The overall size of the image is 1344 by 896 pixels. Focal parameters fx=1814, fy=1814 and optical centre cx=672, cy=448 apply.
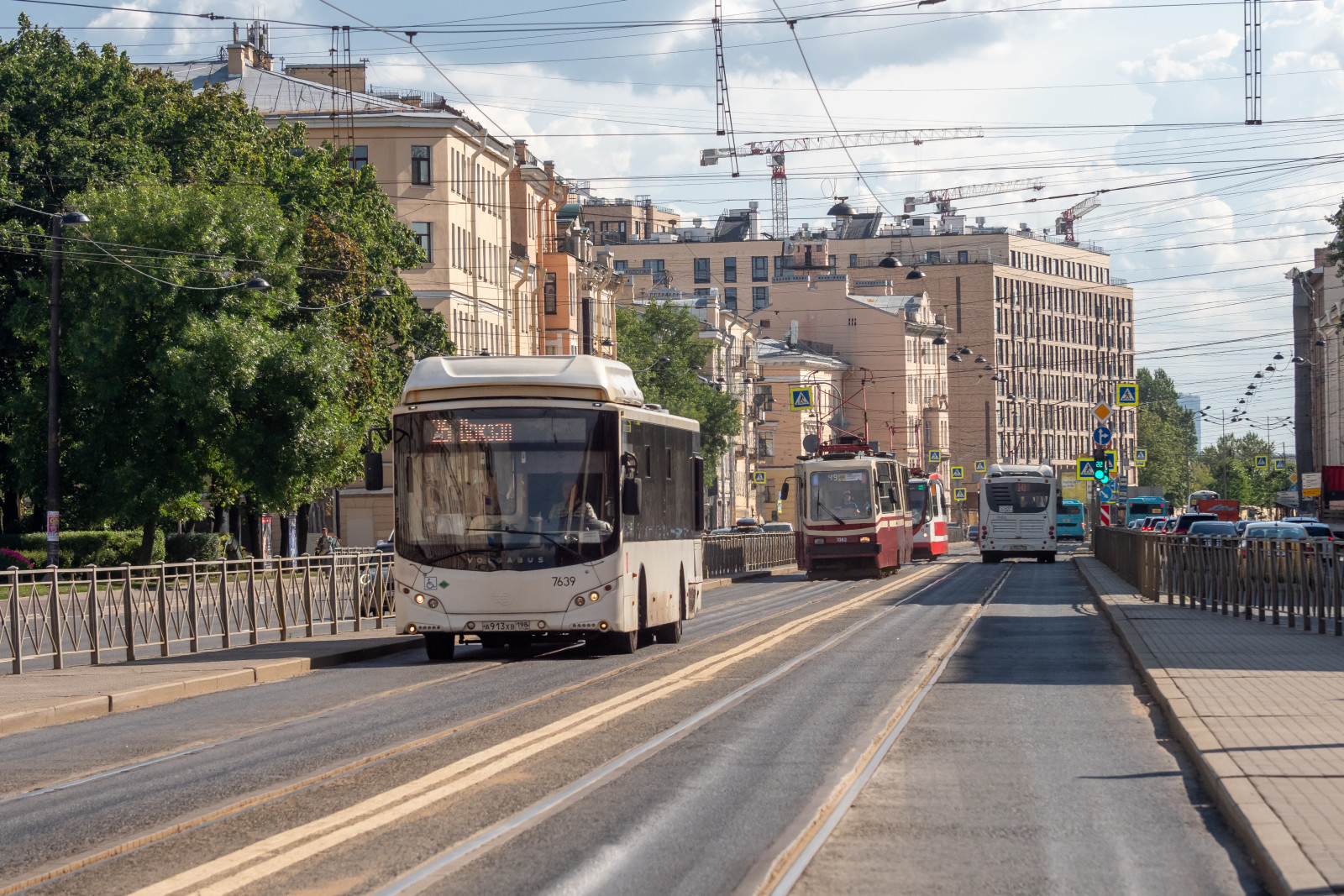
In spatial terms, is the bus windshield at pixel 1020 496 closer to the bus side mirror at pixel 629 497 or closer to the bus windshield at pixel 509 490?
the bus side mirror at pixel 629 497

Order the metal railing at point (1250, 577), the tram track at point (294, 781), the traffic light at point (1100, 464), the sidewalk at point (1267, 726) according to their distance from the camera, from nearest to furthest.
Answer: the sidewalk at point (1267, 726), the tram track at point (294, 781), the metal railing at point (1250, 577), the traffic light at point (1100, 464)

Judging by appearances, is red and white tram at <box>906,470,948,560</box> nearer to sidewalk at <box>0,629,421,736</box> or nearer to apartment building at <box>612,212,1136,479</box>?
sidewalk at <box>0,629,421,736</box>

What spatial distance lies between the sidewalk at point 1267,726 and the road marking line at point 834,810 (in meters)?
1.92

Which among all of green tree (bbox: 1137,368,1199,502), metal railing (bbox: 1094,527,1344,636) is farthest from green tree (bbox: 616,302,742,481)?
green tree (bbox: 1137,368,1199,502)

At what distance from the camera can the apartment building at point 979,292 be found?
498 ft

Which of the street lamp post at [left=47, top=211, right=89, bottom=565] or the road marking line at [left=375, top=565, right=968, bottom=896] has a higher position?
the street lamp post at [left=47, top=211, right=89, bottom=565]

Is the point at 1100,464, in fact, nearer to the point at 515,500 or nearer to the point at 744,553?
the point at 744,553

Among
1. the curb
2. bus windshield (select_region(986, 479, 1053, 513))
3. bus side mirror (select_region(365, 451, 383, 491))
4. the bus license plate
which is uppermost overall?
bus side mirror (select_region(365, 451, 383, 491))

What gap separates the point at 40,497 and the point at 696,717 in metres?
37.2

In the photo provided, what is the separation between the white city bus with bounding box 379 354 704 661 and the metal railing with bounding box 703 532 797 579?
2806 cm

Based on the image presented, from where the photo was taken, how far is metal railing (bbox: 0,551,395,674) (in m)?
19.3

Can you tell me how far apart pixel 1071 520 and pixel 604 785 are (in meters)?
84.5

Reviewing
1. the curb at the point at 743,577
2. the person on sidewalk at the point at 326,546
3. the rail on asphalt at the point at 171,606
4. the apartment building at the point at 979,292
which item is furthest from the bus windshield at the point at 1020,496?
→ the apartment building at the point at 979,292

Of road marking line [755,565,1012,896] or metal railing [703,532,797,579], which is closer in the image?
road marking line [755,565,1012,896]
